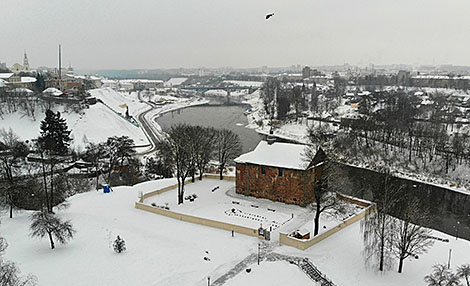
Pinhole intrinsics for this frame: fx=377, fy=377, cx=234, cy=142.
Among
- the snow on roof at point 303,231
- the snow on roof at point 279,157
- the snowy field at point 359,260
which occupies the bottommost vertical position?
the snowy field at point 359,260

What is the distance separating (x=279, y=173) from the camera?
28281 millimetres

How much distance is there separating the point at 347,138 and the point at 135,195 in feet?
122

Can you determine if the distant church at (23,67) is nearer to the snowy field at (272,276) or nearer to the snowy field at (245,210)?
the snowy field at (245,210)

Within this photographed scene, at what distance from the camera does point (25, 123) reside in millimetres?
61844

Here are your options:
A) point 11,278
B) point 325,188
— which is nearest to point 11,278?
point 11,278

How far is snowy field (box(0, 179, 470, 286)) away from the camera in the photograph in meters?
17.9

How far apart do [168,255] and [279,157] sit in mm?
12523

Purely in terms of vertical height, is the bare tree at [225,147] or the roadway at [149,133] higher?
the bare tree at [225,147]

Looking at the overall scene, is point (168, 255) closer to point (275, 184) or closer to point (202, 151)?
point (275, 184)

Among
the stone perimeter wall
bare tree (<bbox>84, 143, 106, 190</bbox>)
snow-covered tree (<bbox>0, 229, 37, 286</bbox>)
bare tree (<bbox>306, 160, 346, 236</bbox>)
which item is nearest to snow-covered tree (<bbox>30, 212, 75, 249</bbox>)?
snow-covered tree (<bbox>0, 229, 37, 286</bbox>)

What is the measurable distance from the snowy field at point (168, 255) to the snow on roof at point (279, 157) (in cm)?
623

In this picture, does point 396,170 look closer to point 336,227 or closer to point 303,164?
point 303,164

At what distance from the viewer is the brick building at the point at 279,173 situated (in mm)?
27641

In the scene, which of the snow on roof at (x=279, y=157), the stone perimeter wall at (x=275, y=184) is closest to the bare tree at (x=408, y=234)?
the stone perimeter wall at (x=275, y=184)
